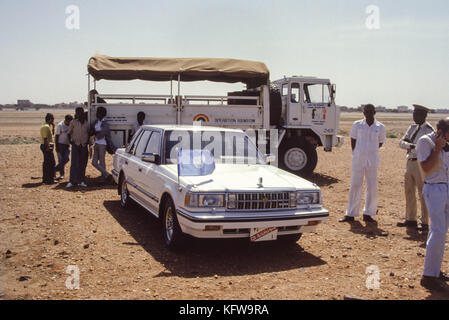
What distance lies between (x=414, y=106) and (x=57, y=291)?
5678 mm

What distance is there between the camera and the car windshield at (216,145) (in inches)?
254

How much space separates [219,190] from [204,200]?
0.21 meters

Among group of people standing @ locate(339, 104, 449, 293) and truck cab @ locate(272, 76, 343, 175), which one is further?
truck cab @ locate(272, 76, 343, 175)

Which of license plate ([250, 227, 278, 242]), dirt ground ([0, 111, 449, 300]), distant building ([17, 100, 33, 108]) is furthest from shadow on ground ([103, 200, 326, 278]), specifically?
distant building ([17, 100, 33, 108])

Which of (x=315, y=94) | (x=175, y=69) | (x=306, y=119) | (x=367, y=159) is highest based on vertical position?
(x=175, y=69)

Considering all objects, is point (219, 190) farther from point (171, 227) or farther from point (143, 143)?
point (143, 143)

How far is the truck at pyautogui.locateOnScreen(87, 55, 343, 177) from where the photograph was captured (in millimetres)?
11719

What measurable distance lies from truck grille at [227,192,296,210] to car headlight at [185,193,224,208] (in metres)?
0.11

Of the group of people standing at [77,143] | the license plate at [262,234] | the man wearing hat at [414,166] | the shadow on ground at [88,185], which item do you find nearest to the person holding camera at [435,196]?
Result: the license plate at [262,234]

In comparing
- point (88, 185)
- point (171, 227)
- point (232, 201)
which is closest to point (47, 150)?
point (88, 185)

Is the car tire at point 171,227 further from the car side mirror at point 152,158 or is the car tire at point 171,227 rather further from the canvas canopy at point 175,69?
the canvas canopy at point 175,69

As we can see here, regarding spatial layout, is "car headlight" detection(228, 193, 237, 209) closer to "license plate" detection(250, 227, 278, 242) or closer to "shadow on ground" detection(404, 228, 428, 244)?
"license plate" detection(250, 227, 278, 242)

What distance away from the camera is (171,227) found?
5637 mm
